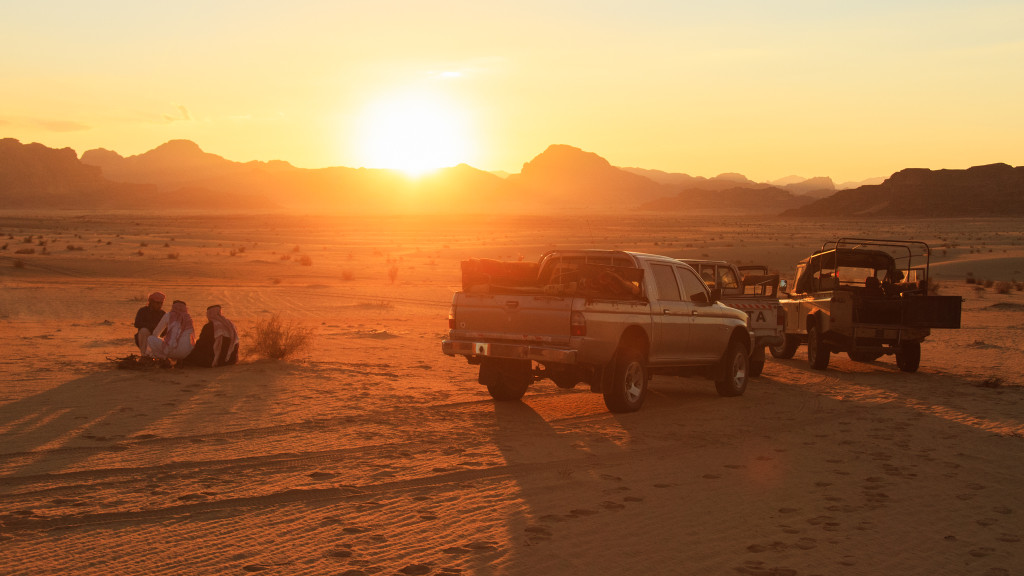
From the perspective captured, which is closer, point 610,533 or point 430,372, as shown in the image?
point 610,533

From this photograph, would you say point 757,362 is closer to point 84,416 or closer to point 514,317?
point 514,317

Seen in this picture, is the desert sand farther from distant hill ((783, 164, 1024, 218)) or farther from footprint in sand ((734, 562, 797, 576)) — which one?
distant hill ((783, 164, 1024, 218))

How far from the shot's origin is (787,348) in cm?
1933

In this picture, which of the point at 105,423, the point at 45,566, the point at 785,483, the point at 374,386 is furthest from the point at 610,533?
the point at 374,386

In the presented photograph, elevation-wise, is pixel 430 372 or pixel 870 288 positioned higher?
pixel 870 288

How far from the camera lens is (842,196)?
153375mm

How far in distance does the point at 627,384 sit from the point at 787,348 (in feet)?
28.8

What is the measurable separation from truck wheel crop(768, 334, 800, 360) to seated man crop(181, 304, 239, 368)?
34.8 feet

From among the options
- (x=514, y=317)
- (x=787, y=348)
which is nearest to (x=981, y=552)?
(x=514, y=317)

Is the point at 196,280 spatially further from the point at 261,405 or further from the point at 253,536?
the point at 253,536

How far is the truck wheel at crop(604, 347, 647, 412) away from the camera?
37.3 feet

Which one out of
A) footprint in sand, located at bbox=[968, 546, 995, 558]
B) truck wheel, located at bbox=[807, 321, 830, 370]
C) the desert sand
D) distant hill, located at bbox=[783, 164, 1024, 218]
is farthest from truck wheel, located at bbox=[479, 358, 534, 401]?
distant hill, located at bbox=[783, 164, 1024, 218]

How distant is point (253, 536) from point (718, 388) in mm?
8803

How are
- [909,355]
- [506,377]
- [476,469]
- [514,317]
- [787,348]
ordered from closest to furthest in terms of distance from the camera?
[476,469] < [514,317] < [506,377] < [909,355] < [787,348]
